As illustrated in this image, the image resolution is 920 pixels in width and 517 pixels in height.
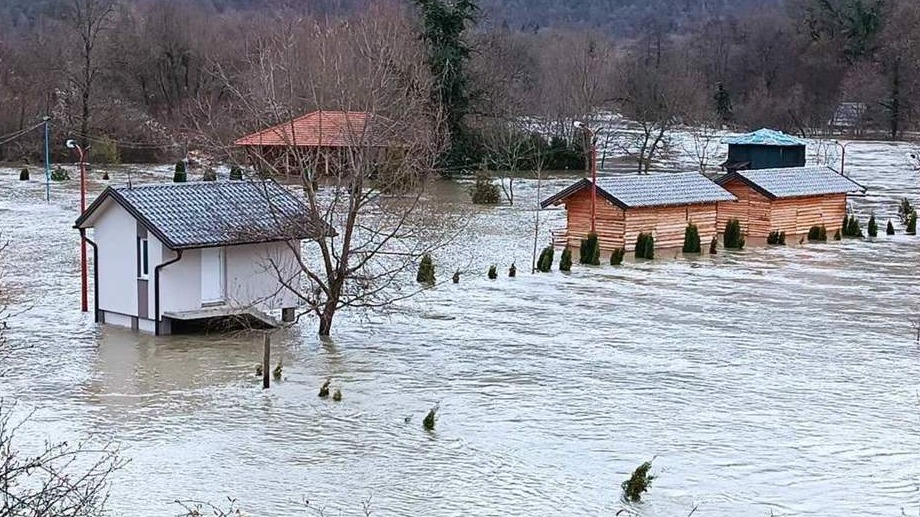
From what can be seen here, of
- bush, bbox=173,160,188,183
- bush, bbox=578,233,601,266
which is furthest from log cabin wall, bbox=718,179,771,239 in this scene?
bush, bbox=173,160,188,183

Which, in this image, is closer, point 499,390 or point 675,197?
point 499,390

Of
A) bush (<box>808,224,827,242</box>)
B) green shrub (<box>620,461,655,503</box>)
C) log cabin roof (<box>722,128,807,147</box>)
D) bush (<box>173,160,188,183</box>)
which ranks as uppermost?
log cabin roof (<box>722,128,807,147</box>)

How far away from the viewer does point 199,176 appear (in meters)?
47.6

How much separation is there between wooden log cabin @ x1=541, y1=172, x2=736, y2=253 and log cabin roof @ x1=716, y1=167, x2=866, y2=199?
3.96ft

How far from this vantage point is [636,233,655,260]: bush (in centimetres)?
2955

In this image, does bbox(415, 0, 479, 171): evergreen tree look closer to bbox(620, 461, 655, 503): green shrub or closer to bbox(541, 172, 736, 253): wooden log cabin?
bbox(541, 172, 736, 253): wooden log cabin

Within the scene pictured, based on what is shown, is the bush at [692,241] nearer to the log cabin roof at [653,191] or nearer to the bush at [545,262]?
the log cabin roof at [653,191]

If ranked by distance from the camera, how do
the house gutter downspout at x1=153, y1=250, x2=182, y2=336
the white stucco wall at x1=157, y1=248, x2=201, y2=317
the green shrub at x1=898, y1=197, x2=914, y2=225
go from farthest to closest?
the green shrub at x1=898, y1=197, x2=914, y2=225
the white stucco wall at x1=157, y1=248, x2=201, y2=317
the house gutter downspout at x1=153, y1=250, x2=182, y2=336

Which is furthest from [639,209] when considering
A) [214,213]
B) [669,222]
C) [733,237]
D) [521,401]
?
[521,401]

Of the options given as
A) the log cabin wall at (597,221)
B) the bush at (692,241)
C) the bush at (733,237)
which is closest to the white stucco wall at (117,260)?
the log cabin wall at (597,221)

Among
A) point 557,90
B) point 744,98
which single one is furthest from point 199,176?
point 744,98

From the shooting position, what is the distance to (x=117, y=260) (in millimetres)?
20562

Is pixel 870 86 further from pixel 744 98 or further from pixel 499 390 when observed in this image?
pixel 499 390

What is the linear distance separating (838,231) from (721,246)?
333 centimetres
